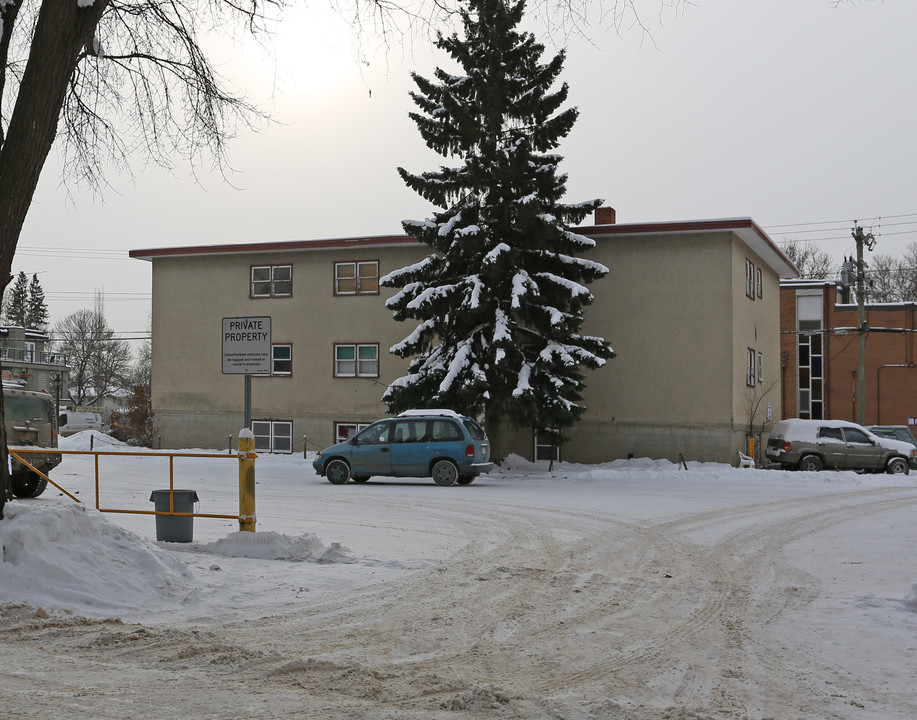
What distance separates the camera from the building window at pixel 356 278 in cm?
3759

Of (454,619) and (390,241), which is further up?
(390,241)

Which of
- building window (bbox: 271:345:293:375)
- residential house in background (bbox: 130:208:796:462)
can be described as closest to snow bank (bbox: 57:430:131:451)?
residential house in background (bbox: 130:208:796:462)

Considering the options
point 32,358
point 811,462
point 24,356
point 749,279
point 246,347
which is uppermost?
point 749,279

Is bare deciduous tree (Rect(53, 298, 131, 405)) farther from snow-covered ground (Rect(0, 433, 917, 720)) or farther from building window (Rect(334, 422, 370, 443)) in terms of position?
snow-covered ground (Rect(0, 433, 917, 720))

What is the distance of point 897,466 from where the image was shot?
102ft

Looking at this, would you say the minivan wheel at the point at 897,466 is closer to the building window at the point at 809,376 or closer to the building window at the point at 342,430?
the building window at the point at 342,430

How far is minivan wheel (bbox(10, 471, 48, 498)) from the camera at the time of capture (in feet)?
57.8

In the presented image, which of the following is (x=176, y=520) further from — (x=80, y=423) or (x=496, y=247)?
(x=80, y=423)

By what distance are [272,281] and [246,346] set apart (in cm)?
2651

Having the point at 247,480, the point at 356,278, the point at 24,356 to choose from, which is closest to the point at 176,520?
the point at 247,480

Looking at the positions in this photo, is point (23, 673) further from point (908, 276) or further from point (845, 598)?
point (908, 276)

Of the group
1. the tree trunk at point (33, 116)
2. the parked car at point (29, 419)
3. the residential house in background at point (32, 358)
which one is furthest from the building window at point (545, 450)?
the residential house in background at point (32, 358)

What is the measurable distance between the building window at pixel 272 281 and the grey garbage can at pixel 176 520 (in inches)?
1060

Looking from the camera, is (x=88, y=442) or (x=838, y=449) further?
(x=88, y=442)
